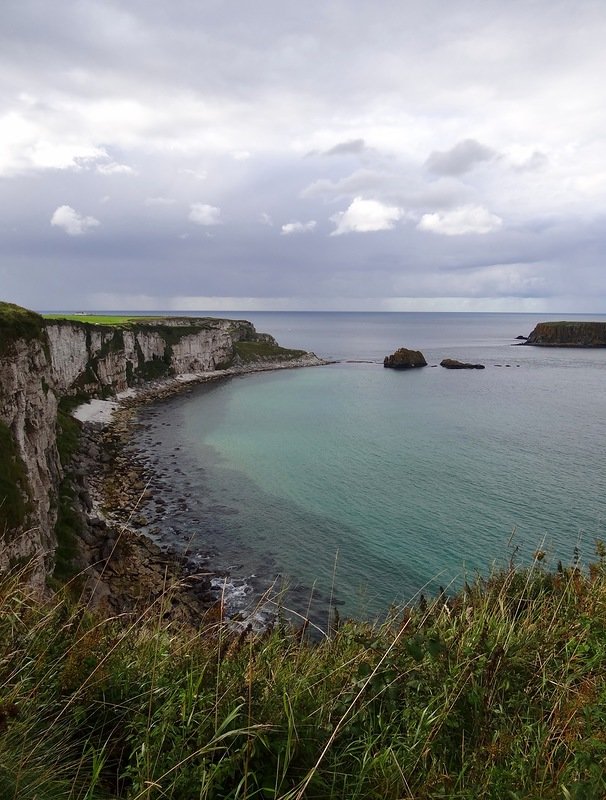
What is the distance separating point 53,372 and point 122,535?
49987 millimetres

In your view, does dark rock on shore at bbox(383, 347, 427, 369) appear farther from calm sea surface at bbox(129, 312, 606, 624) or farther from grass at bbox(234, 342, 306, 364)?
calm sea surface at bbox(129, 312, 606, 624)

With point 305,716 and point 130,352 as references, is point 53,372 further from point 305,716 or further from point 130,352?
point 305,716

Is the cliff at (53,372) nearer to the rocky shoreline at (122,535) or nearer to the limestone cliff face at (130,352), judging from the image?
the limestone cliff face at (130,352)

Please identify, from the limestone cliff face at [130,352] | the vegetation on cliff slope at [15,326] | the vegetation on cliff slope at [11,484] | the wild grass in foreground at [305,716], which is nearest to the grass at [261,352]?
the limestone cliff face at [130,352]

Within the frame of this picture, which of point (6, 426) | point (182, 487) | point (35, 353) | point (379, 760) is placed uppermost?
point (35, 353)

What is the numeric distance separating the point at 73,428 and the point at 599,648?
5676 cm

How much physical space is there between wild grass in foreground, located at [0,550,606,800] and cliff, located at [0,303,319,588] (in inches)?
112

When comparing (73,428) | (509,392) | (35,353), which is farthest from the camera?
(509,392)

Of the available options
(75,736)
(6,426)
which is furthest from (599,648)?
(6,426)

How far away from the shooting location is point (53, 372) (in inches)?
2446

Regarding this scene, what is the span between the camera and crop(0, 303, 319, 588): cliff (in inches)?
918

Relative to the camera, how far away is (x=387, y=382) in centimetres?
10356

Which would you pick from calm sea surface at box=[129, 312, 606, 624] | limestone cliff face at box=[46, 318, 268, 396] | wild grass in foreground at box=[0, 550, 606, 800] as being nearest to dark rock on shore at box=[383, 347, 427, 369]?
limestone cliff face at box=[46, 318, 268, 396]

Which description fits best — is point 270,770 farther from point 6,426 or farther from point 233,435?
point 233,435
